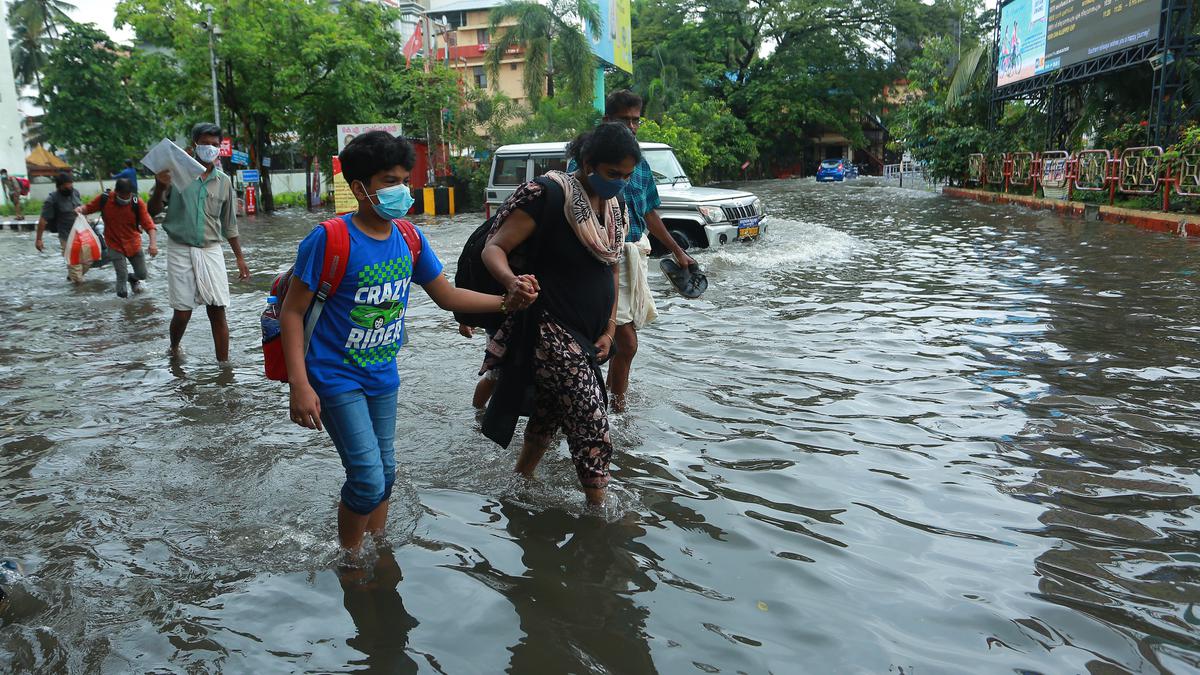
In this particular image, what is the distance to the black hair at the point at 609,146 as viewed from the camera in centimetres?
371

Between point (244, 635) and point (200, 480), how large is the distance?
176 centimetres

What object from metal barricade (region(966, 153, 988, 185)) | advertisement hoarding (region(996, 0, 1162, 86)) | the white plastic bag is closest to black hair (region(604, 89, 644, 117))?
the white plastic bag

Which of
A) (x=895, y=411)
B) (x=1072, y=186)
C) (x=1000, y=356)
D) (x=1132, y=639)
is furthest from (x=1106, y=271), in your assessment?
(x=1072, y=186)

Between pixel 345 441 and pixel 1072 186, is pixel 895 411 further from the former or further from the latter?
pixel 1072 186

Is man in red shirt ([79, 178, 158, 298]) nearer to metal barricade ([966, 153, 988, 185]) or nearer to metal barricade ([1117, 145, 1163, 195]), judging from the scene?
metal barricade ([1117, 145, 1163, 195])

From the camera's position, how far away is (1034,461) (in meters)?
4.58

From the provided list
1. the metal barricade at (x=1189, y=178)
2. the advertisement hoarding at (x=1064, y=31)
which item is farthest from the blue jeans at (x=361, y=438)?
the advertisement hoarding at (x=1064, y=31)

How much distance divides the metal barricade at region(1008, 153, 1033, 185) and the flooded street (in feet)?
65.5

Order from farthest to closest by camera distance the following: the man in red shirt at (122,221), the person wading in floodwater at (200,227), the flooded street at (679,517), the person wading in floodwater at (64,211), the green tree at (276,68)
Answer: the green tree at (276,68) < the person wading in floodwater at (64,211) < the man in red shirt at (122,221) < the person wading in floodwater at (200,227) < the flooded street at (679,517)

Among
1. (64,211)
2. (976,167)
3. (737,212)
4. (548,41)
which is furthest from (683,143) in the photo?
(64,211)

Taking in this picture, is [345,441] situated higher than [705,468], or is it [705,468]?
[345,441]

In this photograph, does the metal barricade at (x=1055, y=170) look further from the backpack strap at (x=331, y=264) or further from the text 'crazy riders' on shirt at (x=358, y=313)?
the backpack strap at (x=331, y=264)

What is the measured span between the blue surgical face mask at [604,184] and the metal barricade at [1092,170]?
19585mm

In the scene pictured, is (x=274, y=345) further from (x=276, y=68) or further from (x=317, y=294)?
(x=276, y=68)
